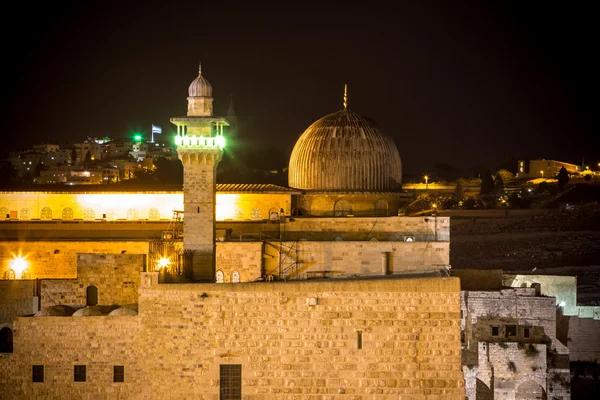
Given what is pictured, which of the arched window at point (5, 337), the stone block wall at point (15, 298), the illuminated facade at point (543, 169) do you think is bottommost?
the arched window at point (5, 337)

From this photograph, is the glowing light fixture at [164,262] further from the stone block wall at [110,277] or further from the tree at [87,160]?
the tree at [87,160]

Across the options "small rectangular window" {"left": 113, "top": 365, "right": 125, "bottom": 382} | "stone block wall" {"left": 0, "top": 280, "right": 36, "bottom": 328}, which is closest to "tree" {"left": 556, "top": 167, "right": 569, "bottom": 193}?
"stone block wall" {"left": 0, "top": 280, "right": 36, "bottom": 328}

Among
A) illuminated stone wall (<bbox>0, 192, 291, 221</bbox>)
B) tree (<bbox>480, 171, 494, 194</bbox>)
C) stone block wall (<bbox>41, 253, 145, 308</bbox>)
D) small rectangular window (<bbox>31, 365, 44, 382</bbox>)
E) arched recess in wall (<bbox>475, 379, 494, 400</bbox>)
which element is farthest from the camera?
tree (<bbox>480, 171, 494, 194</bbox>)

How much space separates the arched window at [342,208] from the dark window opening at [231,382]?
35.2ft

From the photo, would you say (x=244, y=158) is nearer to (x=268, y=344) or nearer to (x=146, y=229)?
(x=146, y=229)

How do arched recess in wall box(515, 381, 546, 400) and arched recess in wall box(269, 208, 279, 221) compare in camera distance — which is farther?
arched recess in wall box(269, 208, 279, 221)

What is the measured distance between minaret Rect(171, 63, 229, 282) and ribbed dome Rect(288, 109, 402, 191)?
5931mm

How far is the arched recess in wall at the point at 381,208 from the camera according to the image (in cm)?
3278

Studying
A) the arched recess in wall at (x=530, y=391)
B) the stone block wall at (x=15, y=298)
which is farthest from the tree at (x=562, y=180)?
the stone block wall at (x=15, y=298)

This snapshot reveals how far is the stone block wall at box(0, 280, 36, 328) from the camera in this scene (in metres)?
29.3

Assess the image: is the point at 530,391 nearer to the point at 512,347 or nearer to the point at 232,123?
the point at 512,347

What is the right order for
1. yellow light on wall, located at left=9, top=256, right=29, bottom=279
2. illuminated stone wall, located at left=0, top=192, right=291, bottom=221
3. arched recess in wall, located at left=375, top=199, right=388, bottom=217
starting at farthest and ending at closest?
illuminated stone wall, located at left=0, top=192, right=291, bottom=221
arched recess in wall, located at left=375, top=199, right=388, bottom=217
yellow light on wall, located at left=9, top=256, right=29, bottom=279

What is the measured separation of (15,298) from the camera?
29.4 m

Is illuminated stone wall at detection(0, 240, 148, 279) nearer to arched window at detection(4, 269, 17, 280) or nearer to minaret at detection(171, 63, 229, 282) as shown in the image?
arched window at detection(4, 269, 17, 280)
